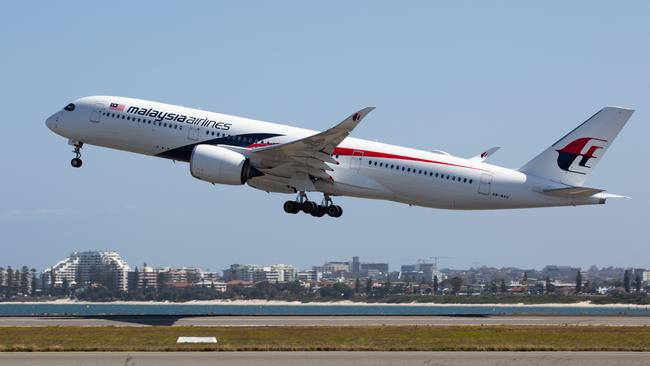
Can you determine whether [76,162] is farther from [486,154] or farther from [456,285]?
[456,285]

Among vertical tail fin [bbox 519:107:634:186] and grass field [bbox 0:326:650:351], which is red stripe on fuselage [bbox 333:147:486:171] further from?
grass field [bbox 0:326:650:351]


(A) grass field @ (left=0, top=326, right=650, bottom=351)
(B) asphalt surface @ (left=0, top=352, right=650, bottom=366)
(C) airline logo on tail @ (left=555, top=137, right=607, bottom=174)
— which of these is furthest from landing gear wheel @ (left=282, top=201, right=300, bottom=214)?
(B) asphalt surface @ (left=0, top=352, right=650, bottom=366)

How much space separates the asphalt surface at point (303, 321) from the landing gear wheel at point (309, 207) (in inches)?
298

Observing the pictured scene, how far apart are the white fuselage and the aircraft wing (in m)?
0.70

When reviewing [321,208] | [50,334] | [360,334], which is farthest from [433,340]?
[321,208]

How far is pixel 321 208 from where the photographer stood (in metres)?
62.2

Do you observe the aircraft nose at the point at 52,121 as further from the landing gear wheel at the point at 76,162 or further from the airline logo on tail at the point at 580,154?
the airline logo on tail at the point at 580,154

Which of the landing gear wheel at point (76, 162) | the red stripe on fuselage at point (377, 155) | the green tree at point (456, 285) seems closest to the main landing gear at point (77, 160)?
the landing gear wheel at point (76, 162)

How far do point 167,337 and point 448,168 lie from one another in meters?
21.8

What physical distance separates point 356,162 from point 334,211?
4.15 m

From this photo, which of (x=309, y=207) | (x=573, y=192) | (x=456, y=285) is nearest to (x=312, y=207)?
(x=309, y=207)

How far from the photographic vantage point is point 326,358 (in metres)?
34.7

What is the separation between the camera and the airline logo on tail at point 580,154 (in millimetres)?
58562

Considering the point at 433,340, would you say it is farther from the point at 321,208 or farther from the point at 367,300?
the point at 367,300
